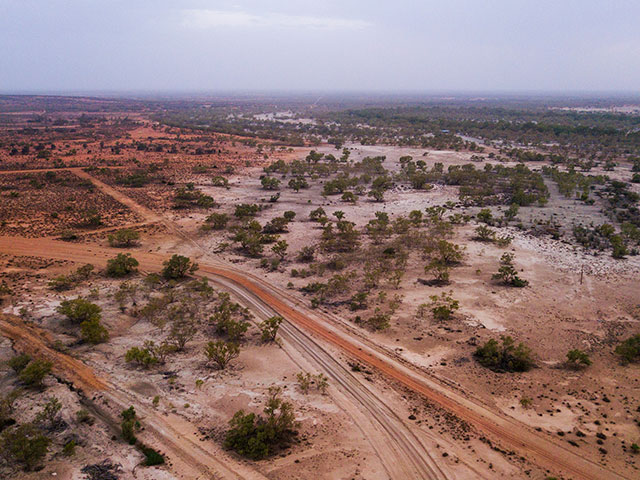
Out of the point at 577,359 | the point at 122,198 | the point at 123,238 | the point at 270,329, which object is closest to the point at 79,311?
the point at 270,329

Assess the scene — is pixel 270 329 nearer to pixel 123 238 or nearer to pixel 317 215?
pixel 123 238

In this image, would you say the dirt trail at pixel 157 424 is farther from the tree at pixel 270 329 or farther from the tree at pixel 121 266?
the tree at pixel 121 266

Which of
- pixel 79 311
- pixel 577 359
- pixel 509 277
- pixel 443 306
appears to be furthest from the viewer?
pixel 509 277

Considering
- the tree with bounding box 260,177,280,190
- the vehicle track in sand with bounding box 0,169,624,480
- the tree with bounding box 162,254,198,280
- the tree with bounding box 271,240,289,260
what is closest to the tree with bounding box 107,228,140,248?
the vehicle track in sand with bounding box 0,169,624,480

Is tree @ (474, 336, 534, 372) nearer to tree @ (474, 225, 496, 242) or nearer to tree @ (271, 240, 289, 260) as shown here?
tree @ (271, 240, 289, 260)

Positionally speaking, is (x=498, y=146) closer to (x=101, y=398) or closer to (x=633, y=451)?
(x=633, y=451)

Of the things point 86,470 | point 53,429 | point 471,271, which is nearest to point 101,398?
point 53,429
